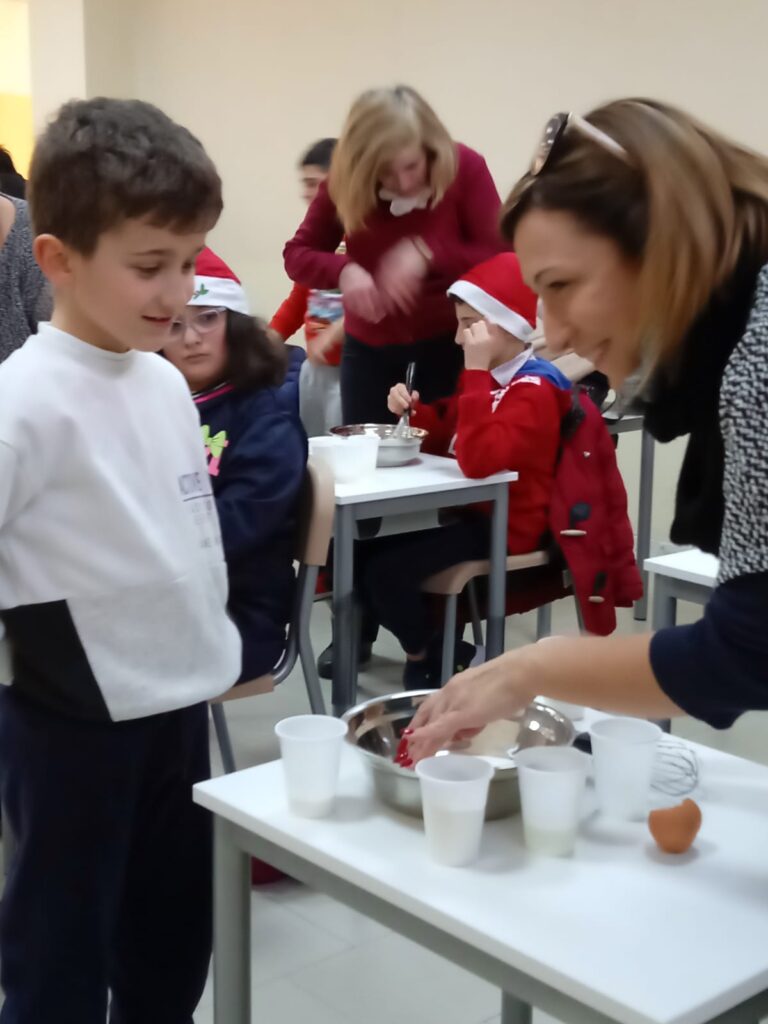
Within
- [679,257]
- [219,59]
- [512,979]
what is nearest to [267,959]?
[512,979]

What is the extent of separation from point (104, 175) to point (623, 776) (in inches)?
32.9

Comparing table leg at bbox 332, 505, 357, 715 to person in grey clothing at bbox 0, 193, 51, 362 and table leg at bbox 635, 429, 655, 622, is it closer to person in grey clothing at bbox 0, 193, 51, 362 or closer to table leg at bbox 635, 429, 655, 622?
person in grey clothing at bbox 0, 193, 51, 362

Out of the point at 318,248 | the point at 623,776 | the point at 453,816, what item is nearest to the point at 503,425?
the point at 318,248

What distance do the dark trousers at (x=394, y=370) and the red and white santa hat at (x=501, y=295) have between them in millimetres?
363

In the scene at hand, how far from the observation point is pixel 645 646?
97 centimetres

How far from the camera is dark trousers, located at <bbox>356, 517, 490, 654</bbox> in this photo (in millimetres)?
2840

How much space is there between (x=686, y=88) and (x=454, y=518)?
7.05 feet

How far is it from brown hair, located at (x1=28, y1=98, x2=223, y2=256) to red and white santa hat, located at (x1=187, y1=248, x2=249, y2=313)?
0.93m

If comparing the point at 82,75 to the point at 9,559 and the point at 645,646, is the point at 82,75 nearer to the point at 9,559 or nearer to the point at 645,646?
the point at 9,559

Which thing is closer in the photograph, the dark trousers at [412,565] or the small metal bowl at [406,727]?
the small metal bowl at [406,727]

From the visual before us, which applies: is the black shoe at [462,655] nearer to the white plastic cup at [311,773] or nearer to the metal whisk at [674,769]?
the metal whisk at [674,769]

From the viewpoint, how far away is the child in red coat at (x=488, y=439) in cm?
277

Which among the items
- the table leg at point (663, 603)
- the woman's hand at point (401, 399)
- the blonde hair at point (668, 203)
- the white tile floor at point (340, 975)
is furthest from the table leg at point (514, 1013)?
the woman's hand at point (401, 399)

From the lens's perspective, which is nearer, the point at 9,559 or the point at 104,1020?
the point at 9,559
